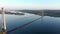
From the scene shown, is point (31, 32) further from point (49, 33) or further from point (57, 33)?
point (57, 33)

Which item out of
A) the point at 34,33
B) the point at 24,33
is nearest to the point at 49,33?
the point at 34,33

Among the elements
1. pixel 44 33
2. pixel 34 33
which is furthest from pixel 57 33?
pixel 34 33

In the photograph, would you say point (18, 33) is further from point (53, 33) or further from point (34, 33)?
point (53, 33)

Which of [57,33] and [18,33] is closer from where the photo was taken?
[18,33]

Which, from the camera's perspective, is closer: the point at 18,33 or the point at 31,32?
the point at 18,33

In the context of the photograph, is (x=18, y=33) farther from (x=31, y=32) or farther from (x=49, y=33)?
(x=49, y=33)

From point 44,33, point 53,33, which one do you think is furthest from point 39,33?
point 53,33

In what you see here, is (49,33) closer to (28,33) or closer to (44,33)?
(44,33)
